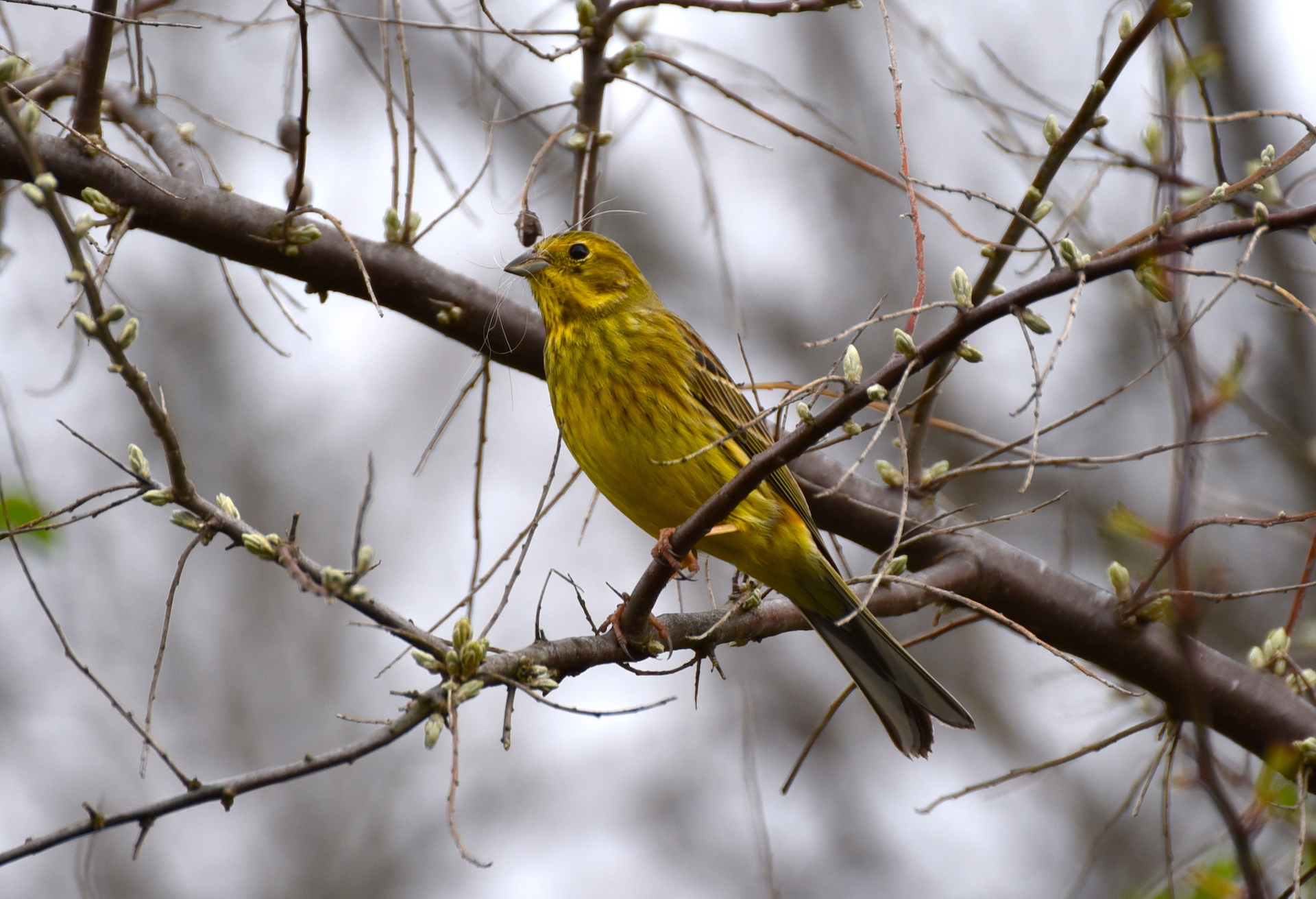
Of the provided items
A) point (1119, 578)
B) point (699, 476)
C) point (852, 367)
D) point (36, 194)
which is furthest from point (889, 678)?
point (36, 194)

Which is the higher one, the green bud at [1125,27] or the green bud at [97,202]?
the green bud at [97,202]

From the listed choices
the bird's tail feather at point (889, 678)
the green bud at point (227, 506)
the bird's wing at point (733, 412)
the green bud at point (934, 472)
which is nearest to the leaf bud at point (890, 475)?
the green bud at point (934, 472)

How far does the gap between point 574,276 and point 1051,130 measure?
6.73 ft

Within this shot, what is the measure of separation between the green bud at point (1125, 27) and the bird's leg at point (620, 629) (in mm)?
2030

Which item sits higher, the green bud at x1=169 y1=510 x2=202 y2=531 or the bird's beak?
the bird's beak

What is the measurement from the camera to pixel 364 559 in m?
2.05

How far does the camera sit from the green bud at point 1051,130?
3312 millimetres

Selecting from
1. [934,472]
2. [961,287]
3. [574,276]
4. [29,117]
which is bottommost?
[961,287]

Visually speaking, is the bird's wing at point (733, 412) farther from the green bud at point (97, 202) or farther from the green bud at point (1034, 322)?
the green bud at point (97, 202)

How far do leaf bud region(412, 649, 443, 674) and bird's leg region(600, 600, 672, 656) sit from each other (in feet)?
2.46

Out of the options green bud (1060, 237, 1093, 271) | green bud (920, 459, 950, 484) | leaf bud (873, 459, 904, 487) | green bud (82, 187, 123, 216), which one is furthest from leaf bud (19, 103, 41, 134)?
green bud (920, 459, 950, 484)

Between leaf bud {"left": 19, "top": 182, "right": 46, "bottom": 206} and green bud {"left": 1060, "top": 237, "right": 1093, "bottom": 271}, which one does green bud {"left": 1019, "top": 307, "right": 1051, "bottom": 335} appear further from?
leaf bud {"left": 19, "top": 182, "right": 46, "bottom": 206}

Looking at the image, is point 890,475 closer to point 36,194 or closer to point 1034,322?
point 1034,322

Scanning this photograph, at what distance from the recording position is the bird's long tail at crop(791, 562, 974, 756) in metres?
3.95
